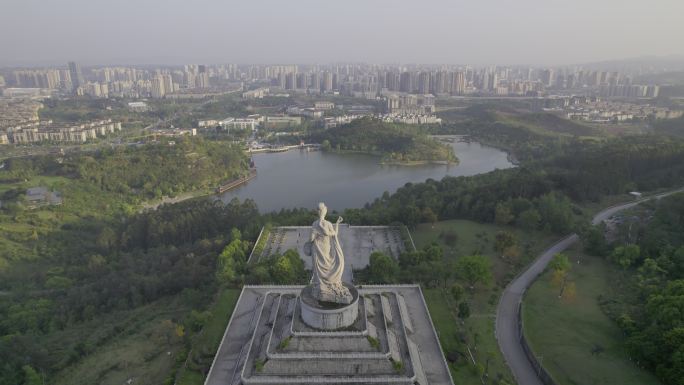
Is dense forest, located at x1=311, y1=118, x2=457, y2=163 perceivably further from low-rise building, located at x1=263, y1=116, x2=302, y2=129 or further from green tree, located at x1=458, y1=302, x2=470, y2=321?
green tree, located at x1=458, y1=302, x2=470, y2=321

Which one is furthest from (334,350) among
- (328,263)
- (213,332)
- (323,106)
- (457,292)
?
(323,106)

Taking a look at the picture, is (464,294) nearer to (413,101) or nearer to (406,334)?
(406,334)

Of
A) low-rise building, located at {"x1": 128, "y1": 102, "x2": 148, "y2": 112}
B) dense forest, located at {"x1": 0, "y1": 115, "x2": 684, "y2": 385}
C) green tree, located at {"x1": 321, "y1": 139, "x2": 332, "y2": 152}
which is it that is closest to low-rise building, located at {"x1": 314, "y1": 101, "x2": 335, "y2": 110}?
green tree, located at {"x1": 321, "y1": 139, "x2": 332, "y2": 152}

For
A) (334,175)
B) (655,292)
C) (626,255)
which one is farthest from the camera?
(334,175)

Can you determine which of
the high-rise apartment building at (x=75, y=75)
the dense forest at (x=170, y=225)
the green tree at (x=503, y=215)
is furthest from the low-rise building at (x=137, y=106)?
the green tree at (x=503, y=215)

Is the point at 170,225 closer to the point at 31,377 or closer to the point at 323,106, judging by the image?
the point at 31,377
